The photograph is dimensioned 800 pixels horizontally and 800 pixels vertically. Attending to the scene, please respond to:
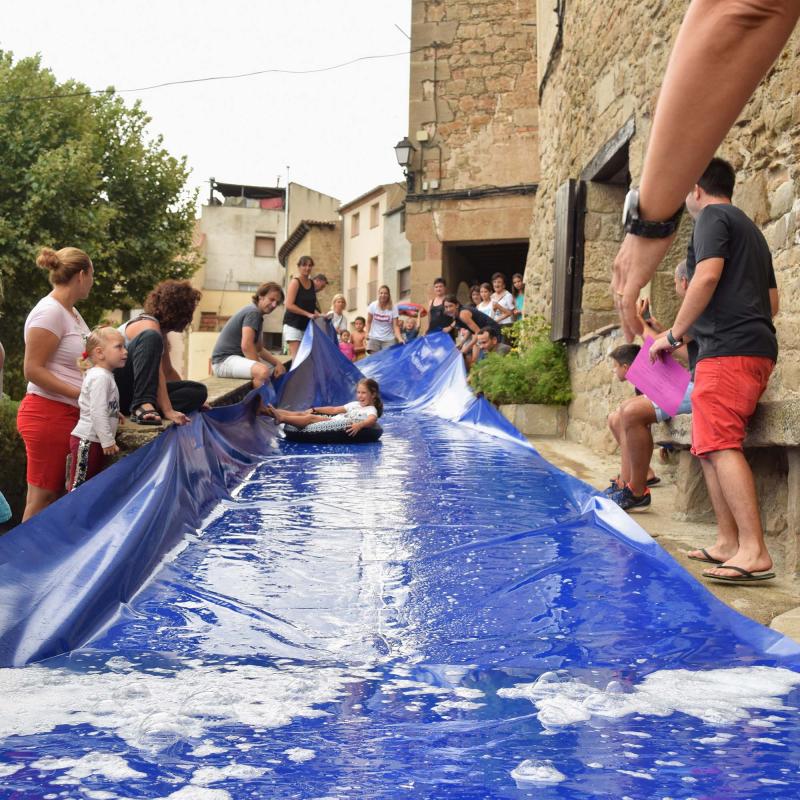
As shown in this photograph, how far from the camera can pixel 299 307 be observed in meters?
12.2

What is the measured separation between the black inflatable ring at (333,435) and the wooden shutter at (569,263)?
1.98m

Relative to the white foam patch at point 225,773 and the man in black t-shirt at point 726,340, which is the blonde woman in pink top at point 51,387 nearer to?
the man in black t-shirt at point 726,340

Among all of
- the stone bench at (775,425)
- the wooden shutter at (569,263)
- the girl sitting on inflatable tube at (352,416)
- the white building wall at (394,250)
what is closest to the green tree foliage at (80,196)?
the white building wall at (394,250)

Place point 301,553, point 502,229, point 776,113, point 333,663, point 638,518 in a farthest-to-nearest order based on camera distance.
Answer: point 502,229
point 638,518
point 776,113
point 301,553
point 333,663

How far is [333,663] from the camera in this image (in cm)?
255

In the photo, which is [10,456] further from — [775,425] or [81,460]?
[775,425]

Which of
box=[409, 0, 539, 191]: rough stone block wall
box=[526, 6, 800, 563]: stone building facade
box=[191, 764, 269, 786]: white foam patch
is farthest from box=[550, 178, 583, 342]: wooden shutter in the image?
box=[409, 0, 539, 191]: rough stone block wall

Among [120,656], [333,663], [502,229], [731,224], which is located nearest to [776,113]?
[731,224]

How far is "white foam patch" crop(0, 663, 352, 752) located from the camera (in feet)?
6.61

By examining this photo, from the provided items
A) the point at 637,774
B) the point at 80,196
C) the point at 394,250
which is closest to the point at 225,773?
the point at 637,774

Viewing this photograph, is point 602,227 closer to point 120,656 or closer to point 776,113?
point 776,113

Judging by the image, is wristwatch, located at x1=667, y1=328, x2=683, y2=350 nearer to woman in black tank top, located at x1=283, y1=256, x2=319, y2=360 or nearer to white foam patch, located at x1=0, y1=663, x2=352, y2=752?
white foam patch, located at x1=0, y1=663, x2=352, y2=752

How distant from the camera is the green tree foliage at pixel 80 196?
19.6m

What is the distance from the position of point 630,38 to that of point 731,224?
13.3ft
